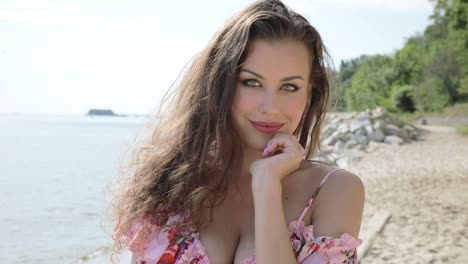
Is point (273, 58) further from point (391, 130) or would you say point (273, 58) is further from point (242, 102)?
point (391, 130)

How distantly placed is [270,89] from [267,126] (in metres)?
0.13

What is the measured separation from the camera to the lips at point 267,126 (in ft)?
6.49

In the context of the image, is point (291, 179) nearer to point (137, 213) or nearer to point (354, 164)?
point (137, 213)

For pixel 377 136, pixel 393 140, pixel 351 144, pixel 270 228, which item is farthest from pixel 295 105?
pixel 377 136

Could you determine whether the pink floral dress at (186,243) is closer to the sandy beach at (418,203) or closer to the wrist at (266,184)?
Answer: the wrist at (266,184)

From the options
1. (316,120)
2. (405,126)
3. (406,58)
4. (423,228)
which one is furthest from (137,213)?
(406,58)

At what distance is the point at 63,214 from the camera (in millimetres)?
11922

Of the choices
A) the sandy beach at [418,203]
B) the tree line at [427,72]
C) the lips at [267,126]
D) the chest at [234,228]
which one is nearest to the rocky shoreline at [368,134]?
the sandy beach at [418,203]

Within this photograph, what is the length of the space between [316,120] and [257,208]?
0.60 metres

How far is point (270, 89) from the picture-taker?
1.93 metres

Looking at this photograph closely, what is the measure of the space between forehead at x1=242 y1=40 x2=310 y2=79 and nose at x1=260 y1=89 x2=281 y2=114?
6 centimetres

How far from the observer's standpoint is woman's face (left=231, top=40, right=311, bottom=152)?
76.3 inches

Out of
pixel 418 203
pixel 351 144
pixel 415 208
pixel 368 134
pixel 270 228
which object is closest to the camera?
pixel 270 228

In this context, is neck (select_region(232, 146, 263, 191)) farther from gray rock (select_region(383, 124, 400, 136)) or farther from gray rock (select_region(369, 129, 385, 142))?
gray rock (select_region(383, 124, 400, 136))
